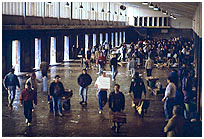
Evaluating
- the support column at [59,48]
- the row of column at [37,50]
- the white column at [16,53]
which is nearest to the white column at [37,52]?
the row of column at [37,50]

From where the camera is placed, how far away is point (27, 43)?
2819 cm

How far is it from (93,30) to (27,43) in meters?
16.4

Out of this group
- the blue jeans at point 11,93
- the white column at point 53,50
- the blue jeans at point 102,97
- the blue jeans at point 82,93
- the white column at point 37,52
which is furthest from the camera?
the white column at point 53,50

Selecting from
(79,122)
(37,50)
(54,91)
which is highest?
(37,50)

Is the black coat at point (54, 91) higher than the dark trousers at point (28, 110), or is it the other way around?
the black coat at point (54, 91)

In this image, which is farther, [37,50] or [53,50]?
[53,50]

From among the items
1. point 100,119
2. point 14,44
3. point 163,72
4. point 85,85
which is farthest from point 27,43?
point 100,119

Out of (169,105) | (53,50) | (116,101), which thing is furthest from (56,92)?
(53,50)

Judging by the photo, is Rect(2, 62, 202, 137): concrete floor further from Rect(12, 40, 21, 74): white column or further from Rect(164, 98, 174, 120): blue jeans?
Rect(12, 40, 21, 74): white column

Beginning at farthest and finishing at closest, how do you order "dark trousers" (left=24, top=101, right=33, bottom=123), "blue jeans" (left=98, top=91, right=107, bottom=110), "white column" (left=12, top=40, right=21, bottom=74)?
"white column" (left=12, top=40, right=21, bottom=74), "blue jeans" (left=98, top=91, right=107, bottom=110), "dark trousers" (left=24, top=101, right=33, bottom=123)

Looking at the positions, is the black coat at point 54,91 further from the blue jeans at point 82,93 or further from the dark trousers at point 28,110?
the blue jeans at point 82,93

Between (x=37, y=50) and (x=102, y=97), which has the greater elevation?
(x=37, y=50)

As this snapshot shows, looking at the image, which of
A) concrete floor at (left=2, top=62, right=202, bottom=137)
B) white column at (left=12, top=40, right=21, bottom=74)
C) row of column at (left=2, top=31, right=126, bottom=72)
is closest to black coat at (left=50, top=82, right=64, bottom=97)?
concrete floor at (left=2, top=62, right=202, bottom=137)

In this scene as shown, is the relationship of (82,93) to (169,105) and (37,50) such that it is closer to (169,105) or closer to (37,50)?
(169,105)
